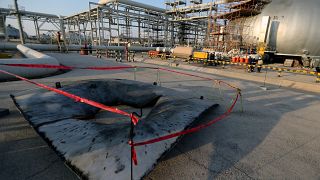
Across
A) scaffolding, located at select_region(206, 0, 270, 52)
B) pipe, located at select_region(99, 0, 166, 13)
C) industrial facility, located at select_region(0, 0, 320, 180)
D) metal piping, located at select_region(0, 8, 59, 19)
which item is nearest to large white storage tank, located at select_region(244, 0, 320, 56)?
scaffolding, located at select_region(206, 0, 270, 52)

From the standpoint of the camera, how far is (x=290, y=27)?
59.9 feet

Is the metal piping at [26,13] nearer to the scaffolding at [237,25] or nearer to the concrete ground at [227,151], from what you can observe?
the scaffolding at [237,25]

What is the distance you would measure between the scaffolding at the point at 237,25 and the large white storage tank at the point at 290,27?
3.02 feet

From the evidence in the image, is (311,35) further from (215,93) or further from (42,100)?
(42,100)

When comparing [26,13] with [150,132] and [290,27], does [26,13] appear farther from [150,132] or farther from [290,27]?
[150,132]

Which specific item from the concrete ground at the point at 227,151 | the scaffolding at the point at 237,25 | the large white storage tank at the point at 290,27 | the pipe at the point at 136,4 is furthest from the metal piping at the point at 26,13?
the concrete ground at the point at 227,151

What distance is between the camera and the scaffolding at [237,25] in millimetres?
21719

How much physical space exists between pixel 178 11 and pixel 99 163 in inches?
1876

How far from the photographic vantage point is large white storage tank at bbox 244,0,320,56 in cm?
1731

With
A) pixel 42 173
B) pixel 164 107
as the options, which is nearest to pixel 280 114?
pixel 164 107

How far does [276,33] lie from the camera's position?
1936 centimetres

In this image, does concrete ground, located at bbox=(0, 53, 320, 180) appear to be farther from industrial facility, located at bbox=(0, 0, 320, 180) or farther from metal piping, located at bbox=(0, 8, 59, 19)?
metal piping, located at bbox=(0, 8, 59, 19)

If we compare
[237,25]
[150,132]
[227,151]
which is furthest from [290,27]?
[150,132]

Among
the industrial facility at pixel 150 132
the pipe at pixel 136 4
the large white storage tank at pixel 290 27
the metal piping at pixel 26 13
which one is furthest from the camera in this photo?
the metal piping at pixel 26 13
